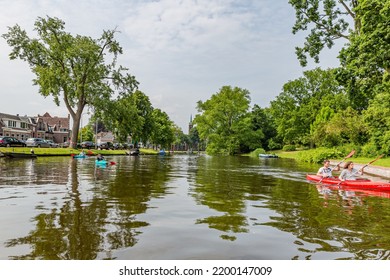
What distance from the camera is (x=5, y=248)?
20.7ft

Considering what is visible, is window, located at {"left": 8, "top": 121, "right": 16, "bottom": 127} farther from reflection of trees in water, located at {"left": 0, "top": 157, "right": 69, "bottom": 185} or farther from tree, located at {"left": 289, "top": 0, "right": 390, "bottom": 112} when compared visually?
tree, located at {"left": 289, "top": 0, "right": 390, "bottom": 112}

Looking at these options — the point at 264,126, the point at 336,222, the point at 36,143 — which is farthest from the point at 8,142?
the point at 264,126

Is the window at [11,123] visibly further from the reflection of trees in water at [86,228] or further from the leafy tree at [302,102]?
the reflection of trees in water at [86,228]

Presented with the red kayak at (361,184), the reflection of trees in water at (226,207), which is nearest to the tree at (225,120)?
the red kayak at (361,184)

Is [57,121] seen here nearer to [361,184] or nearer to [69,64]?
[69,64]

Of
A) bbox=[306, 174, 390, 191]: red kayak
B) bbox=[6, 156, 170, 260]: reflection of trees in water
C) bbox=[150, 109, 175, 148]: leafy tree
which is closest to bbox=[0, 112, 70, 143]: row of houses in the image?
bbox=[150, 109, 175, 148]: leafy tree

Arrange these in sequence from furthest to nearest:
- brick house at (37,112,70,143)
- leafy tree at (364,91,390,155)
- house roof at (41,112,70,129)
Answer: house roof at (41,112,70,129), brick house at (37,112,70,143), leafy tree at (364,91,390,155)

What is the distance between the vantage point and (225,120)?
279ft

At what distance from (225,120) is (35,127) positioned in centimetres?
5544

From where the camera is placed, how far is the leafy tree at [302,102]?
76250 millimetres

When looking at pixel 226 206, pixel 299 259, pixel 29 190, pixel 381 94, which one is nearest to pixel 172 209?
pixel 226 206

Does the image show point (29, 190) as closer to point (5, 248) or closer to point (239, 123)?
point (5, 248)

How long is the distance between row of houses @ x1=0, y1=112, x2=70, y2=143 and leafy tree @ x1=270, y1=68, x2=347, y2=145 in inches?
2629

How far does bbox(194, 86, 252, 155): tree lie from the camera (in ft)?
272
